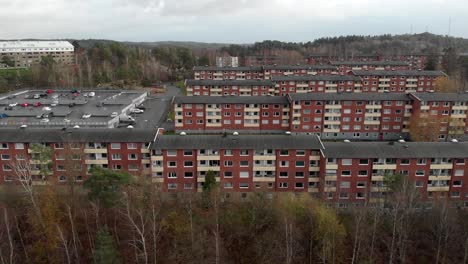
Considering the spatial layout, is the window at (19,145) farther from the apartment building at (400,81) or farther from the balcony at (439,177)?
the apartment building at (400,81)

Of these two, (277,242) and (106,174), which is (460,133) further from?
(106,174)

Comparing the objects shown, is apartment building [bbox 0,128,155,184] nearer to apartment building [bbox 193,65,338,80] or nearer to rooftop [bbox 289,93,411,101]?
rooftop [bbox 289,93,411,101]

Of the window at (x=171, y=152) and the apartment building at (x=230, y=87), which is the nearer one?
the window at (x=171, y=152)

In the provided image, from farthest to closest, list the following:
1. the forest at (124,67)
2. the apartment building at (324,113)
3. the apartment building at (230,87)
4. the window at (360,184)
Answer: the forest at (124,67), the apartment building at (230,87), the apartment building at (324,113), the window at (360,184)

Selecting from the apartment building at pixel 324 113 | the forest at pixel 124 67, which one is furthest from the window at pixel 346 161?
the forest at pixel 124 67

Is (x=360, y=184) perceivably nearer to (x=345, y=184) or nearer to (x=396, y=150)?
(x=345, y=184)

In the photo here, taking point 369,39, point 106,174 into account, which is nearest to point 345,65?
point 106,174

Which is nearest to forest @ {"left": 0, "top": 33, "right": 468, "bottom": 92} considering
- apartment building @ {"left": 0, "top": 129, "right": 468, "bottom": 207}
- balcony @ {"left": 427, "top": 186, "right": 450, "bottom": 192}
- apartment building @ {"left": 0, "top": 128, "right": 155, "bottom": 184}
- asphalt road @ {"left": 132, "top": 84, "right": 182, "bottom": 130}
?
asphalt road @ {"left": 132, "top": 84, "right": 182, "bottom": 130}
